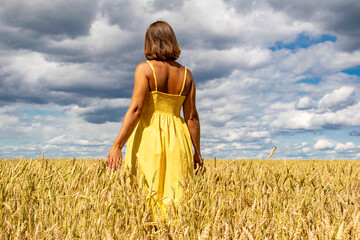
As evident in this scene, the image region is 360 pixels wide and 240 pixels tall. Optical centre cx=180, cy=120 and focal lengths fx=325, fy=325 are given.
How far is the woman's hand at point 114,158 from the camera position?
261cm

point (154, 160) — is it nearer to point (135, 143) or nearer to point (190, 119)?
point (135, 143)

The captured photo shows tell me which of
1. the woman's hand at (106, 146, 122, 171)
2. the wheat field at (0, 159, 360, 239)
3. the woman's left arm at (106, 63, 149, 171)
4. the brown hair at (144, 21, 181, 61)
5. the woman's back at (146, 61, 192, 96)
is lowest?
the wheat field at (0, 159, 360, 239)

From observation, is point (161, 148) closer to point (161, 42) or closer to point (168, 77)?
point (168, 77)

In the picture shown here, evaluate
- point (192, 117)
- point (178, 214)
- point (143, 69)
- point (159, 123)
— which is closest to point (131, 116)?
point (159, 123)

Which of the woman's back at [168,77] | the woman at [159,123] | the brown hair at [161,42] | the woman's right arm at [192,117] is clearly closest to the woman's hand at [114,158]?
the woman at [159,123]

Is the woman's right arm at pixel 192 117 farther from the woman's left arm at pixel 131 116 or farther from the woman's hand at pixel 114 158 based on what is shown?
the woman's hand at pixel 114 158

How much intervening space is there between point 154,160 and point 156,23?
1170 mm

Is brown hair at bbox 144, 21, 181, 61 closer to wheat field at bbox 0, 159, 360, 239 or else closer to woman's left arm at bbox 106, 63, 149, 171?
woman's left arm at bbox 106, 63, 149, 171

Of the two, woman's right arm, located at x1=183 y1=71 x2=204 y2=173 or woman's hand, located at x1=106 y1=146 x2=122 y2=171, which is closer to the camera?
Answer: woman's hand, located at x1=106 y1=146 x2=122 y2=171

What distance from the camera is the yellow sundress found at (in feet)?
8.73

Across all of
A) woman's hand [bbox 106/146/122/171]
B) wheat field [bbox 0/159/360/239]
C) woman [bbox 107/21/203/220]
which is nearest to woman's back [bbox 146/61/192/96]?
woman [bbox 107/21/203/220]

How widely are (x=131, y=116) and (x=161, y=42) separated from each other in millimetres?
676

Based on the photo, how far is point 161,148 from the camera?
270 centimetres

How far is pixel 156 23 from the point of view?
279 centimetres
